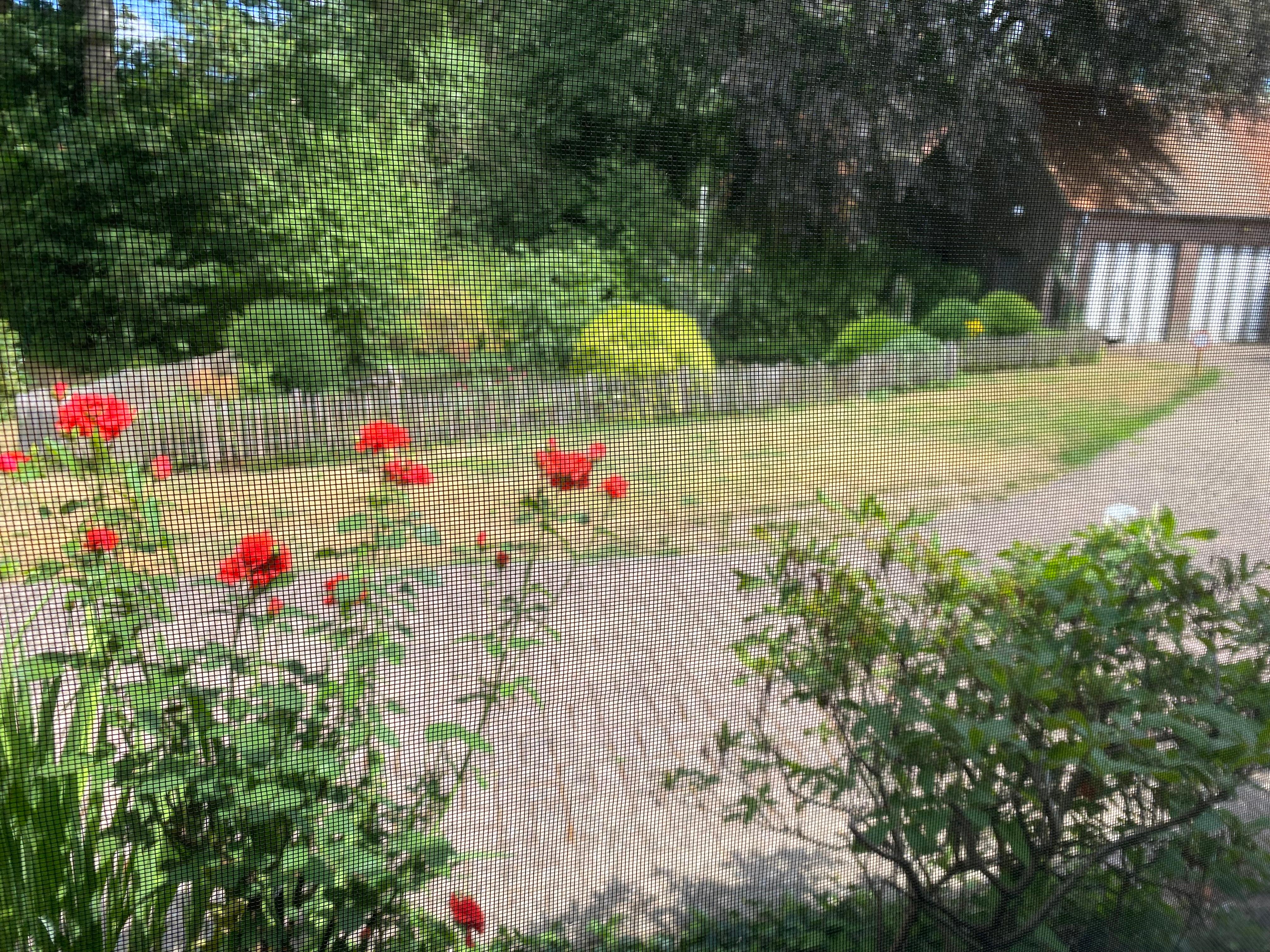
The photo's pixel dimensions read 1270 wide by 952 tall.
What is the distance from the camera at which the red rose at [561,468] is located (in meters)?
1.24

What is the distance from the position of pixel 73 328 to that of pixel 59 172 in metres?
0.18

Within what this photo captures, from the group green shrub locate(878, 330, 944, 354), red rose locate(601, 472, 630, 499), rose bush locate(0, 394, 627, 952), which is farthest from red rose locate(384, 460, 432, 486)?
green shrub locate(878, 330, 944, 354)

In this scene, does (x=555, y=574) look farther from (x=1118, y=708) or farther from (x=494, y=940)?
(x=1118, y=708)

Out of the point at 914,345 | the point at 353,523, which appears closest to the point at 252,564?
the point at 353,523

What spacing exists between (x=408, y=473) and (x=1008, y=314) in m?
0.97

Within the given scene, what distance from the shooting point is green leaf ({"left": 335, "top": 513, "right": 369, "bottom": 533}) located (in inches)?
46.5

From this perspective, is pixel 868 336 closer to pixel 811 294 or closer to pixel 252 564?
pixel 811 294

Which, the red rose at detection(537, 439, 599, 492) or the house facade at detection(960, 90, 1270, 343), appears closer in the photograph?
the red rose at detection(537, 439, 599, 492)

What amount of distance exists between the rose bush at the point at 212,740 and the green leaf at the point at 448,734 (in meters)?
0.05

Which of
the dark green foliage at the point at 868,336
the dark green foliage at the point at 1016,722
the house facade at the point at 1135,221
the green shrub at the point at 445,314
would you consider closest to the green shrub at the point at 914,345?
the dark green foliage at the point at 868,336

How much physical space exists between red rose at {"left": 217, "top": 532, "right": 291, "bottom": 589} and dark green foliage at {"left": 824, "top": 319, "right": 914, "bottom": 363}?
0.84 m

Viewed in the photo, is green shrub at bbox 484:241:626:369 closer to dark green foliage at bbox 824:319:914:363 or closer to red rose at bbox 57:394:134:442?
dark green foliage at bbox 824:319:914:363

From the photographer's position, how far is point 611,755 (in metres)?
1.29

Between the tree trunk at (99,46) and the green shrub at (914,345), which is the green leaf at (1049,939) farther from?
the tree trunk at (99,46)
